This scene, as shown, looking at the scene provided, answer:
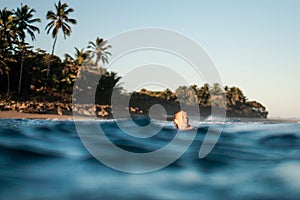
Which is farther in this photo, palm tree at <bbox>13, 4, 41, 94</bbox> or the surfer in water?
palm tree at <bbox>13, 4, 41, 94</bbox>

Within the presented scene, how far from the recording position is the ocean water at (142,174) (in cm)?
308

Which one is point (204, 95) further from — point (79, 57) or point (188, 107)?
point (79, 57)

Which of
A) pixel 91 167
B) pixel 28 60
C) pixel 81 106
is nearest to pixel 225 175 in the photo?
pixel 91 167

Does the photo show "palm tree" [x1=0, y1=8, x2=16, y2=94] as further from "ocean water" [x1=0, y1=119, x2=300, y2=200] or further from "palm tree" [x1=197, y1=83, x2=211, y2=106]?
"palm tree" [x1=197, y1=83, x2=211, y2=106]

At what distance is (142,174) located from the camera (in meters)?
3.63

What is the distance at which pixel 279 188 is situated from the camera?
328 centimetres

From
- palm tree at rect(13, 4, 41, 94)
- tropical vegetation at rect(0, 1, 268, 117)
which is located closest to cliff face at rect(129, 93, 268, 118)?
tropical vegetation at rect(0, 1, 268, 117)

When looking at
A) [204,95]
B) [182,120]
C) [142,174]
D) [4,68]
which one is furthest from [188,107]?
[142,174]

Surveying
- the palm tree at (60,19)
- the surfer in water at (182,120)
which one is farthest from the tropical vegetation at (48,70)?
the surfer in water at (182,120)

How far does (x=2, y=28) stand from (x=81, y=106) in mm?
11302

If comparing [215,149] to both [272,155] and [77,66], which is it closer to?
[272,155]

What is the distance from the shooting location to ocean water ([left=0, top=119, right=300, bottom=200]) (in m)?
3.08

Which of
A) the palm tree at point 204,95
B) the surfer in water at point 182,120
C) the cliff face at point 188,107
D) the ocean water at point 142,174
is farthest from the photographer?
the palm tree at point 204,95

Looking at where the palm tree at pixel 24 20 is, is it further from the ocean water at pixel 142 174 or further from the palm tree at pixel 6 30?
the ocean water at pixel 142 174
